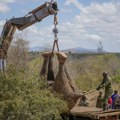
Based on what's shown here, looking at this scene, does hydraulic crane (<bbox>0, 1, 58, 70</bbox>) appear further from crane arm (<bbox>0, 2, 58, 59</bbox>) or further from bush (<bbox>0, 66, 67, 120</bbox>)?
bush (<bbox>0, 66, 67, 120</bbox>)

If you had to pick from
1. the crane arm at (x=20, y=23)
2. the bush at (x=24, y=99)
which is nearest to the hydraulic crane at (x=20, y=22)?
the crane arm at (x=20, y=23)

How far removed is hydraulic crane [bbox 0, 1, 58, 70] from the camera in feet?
58.8

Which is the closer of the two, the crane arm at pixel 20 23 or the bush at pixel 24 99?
the bush at pixel 24 99

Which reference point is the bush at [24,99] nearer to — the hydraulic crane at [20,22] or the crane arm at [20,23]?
the hydraulic crane at [20,22]

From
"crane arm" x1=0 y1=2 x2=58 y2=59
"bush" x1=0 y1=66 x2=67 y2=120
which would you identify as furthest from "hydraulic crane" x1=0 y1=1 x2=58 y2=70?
"bush" x1=0 y1=66 x2=67 y2=120

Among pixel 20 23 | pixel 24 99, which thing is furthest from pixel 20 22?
pixel 24 99

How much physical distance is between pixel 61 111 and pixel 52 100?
1214mm

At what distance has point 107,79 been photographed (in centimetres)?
1647

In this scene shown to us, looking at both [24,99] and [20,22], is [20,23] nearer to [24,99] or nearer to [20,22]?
[20,22]

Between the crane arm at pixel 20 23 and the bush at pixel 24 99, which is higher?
the crane arm at pixel 20 23

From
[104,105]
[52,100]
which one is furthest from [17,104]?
[104,105]

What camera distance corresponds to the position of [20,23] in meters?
18.9

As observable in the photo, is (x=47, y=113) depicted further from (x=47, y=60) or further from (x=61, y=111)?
(x=47, y=60)

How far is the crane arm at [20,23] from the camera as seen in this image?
1812cm
